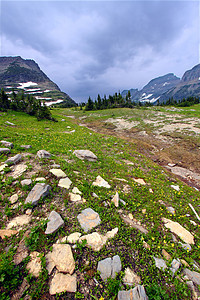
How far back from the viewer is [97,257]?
3.82 m

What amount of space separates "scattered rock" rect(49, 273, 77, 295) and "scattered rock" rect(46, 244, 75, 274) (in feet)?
0.38

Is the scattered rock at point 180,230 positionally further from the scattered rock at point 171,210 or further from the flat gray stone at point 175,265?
the flat gray stone at point 175,265

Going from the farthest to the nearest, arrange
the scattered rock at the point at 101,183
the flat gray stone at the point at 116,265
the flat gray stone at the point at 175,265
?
1. the scattered rock at the point at 101,183
2. the flat gray stone at the point at 175,265
3. the flat gray stone at the point at 116,265

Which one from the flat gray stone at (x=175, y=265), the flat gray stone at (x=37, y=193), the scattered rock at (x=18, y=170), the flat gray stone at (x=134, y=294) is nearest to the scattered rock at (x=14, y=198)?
the flat gray stone at (x=37, y=193)

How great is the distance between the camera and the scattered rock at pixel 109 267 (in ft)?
11.3

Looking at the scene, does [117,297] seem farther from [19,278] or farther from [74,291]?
[19,278]

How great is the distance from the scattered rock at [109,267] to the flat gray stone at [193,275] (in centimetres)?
223

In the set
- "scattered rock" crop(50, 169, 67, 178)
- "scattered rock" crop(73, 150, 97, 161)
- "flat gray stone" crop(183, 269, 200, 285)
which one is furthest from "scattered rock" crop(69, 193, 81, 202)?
"scattered rock" crop(73, 150, 97, 161)

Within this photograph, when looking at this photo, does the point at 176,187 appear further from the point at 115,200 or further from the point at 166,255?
the point at 166,255

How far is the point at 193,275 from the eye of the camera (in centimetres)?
379

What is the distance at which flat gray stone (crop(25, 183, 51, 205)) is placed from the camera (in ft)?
17.2

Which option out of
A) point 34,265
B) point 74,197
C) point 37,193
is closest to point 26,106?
point 37,193

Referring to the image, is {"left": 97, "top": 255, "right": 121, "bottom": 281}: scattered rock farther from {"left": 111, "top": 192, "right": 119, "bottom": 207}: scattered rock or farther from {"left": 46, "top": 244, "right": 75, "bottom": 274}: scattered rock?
{"left": 111, "top": 192, "right": 119, "bottom": 207}: scattered rock

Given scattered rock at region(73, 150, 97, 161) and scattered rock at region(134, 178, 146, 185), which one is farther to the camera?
scattered rock at region(73, 150, 97, 161)
